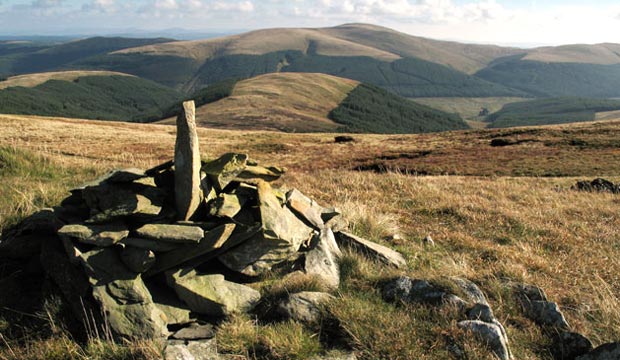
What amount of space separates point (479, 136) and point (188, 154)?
68.3 meters

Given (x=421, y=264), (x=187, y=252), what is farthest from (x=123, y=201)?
(x=421, y=264)

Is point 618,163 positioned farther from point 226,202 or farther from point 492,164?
point 226,202

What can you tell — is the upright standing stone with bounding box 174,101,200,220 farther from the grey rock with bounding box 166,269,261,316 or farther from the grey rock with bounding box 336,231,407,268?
the grey rock with bounding box 336,231,407,268

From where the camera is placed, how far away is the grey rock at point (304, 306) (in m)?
6.35

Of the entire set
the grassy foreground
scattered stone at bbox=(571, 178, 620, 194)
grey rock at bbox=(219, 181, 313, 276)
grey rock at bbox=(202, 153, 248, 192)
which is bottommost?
scattered stone at bbox=(571, 178, 620, 194)

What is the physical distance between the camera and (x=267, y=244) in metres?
7.67

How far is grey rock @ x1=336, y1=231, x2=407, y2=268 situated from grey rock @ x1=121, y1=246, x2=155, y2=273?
170 inches

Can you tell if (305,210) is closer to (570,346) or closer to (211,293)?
(211,293)

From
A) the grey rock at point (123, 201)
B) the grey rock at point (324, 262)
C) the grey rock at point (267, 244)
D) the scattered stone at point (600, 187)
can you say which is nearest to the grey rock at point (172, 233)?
the grey rock at point (123, 201)

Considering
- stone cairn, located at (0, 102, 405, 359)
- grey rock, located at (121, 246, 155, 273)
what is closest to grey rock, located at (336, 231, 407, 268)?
stone cairn, located at (0, 102, 405, 359)

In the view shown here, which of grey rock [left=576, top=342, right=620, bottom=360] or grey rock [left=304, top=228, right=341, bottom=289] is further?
grey rock [left=304, top=228, right=341, bottom=289]

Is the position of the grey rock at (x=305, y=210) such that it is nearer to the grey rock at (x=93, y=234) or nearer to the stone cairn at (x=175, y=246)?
the stone cairn at (x=175, y=246)

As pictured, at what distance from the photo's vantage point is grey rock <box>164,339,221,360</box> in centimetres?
549

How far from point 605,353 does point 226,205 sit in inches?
251
